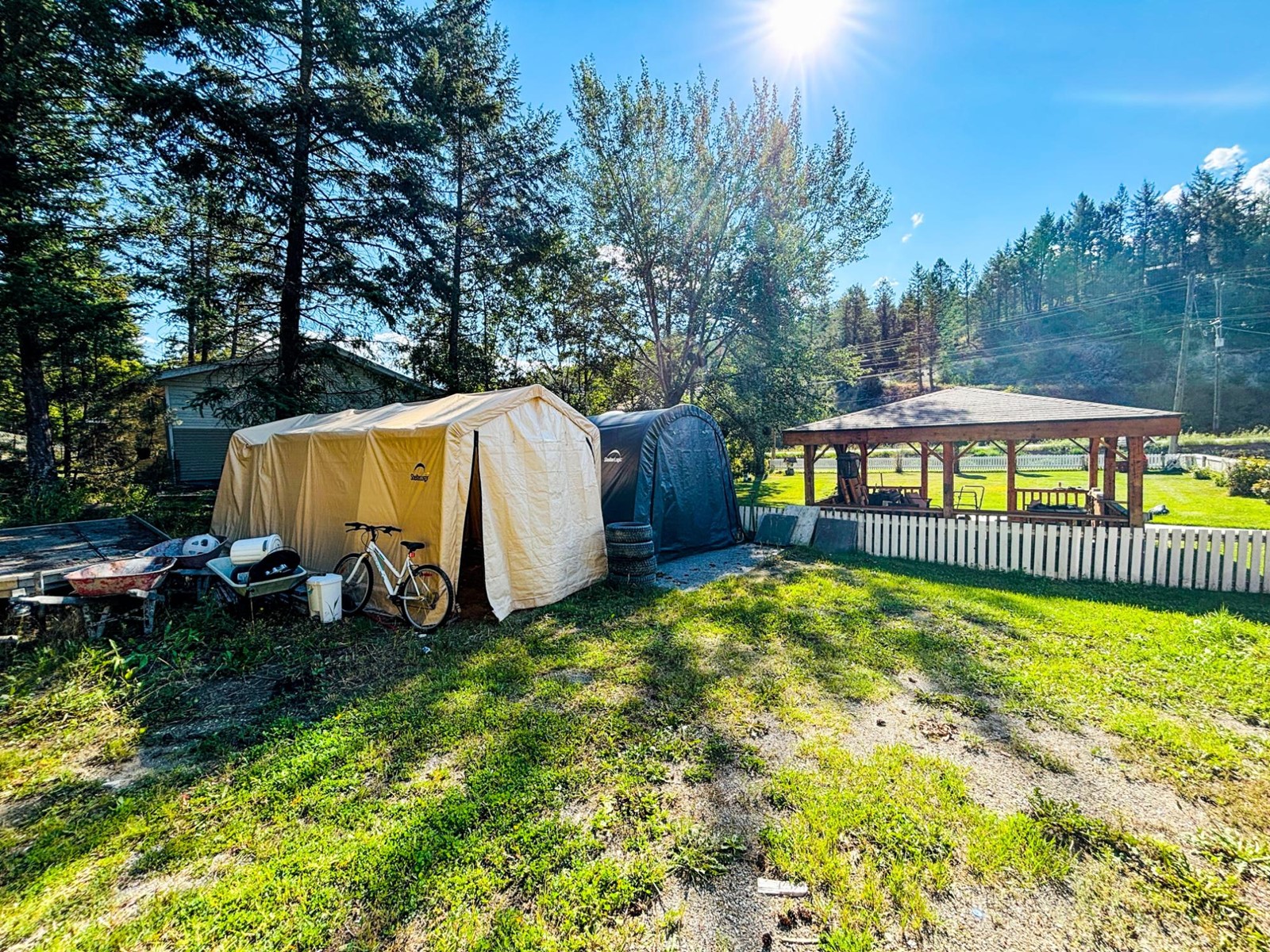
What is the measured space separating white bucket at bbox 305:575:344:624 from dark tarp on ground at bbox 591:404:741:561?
3992 millimetres

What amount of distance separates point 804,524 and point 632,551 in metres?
4.14

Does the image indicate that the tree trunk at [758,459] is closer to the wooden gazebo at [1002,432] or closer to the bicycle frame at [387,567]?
the wooden gazebo at [1002,432]

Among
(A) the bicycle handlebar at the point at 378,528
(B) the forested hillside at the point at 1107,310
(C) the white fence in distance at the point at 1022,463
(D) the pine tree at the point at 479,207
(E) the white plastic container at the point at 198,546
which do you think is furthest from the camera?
(B) the forested hillside at the point at 1107,310

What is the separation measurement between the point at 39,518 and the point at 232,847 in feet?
39.6

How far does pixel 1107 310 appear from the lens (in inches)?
1917

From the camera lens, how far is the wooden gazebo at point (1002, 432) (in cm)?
767

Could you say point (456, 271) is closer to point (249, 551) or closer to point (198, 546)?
point (198, 546)

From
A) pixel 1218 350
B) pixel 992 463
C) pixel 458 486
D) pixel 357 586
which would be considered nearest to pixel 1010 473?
pixel 458 486

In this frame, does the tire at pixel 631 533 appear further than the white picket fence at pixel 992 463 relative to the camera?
No

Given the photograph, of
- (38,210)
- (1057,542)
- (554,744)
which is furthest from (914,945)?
(38,210)

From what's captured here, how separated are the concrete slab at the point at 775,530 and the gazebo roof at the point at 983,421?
1.98m

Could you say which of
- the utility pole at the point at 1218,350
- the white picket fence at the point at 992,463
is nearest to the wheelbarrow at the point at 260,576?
the white picket fence at the point at 992,463

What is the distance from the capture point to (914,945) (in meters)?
1.91

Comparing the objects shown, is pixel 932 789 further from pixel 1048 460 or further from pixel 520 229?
pixel 1048 460
